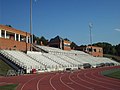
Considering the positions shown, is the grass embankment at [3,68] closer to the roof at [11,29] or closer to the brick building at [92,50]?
the roof at [11,29]

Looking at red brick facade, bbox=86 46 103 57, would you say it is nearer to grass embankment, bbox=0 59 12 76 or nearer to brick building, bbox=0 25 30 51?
brick building, bbox=0 25 30 51

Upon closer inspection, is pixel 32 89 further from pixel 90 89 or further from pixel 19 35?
pixel 19 35

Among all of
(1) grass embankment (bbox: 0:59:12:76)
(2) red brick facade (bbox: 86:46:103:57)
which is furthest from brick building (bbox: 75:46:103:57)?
(1) grass embankment (bbox: 0:59:12:76)

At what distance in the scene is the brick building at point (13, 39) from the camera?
173 ft

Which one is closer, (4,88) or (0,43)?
(4,88)

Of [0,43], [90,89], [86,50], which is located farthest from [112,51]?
[90,89]

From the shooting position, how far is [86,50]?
110 metres

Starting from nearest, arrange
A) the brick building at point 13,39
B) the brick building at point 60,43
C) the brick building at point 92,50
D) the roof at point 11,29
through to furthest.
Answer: the brick building at point 13,39 → the roof at point 11,29 → the brick building at point 60,43 → the brick building at point 92,50

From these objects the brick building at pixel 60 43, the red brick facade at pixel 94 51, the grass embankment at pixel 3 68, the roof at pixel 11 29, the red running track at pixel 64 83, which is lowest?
the red running track at pixel 64 83

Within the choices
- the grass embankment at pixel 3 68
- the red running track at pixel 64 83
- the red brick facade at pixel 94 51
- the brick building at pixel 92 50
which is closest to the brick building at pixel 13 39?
the grass embankment at pixel 3 68

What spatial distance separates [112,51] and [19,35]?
333 ft

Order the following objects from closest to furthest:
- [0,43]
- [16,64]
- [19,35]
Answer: [16,64] < [0,43] < [19,35]

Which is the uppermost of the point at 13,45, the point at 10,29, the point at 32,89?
the point at 10,29

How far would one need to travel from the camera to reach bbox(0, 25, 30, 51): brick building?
52.8 metres
